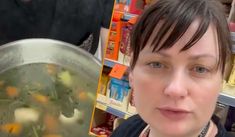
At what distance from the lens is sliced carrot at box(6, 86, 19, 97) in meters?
1.80

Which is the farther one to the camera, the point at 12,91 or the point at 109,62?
the point at 109,62

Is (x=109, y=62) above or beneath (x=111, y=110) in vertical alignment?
above

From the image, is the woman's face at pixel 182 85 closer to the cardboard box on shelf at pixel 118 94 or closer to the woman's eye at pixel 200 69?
the woman's eye at pixel 200 69

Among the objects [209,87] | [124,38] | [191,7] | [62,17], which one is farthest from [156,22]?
[62,17]

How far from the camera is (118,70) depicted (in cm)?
200

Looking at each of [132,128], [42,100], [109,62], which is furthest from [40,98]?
[132,128]

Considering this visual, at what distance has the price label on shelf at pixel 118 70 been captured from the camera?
1974 mm

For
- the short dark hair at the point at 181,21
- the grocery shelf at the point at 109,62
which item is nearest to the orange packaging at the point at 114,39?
the grocery shelf at the point at 109,62

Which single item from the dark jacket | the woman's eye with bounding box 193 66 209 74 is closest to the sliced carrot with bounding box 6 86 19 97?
the dark jacket

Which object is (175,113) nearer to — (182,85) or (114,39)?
(182,85)

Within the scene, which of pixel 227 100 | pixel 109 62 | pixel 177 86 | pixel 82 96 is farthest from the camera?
pixel 109 62

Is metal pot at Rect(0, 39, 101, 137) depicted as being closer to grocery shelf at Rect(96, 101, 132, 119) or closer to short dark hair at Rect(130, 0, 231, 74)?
grocery shelf at Rect(96, 101, 132, 119)

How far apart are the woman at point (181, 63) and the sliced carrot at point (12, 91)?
3.81 feet

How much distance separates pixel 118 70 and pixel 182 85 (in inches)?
50.2
